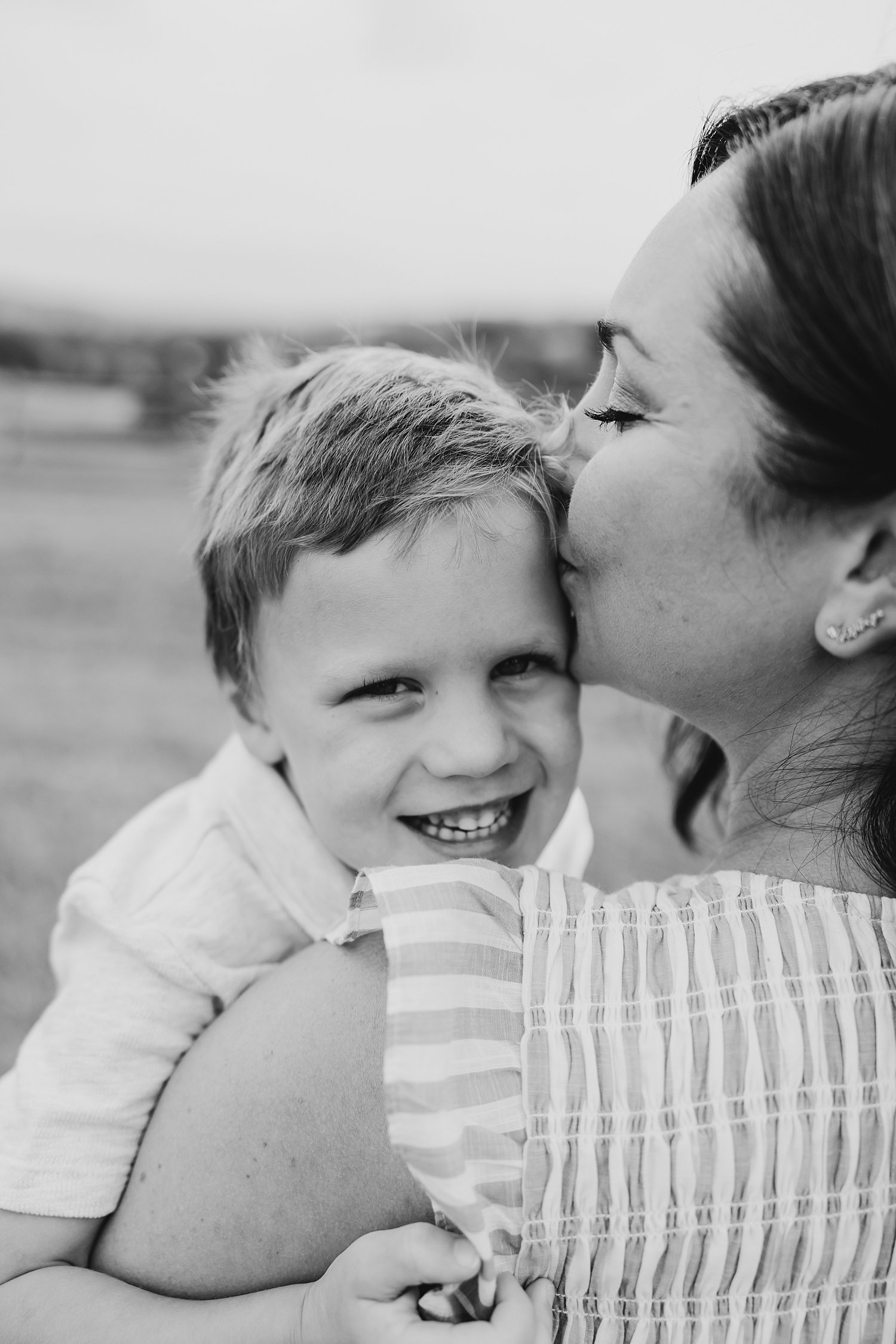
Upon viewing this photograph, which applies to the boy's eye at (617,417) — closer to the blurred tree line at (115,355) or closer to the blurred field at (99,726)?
the blurred field at (99,726)

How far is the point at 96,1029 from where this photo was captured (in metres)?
1.63

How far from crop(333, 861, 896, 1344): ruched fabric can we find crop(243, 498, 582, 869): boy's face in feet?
1.75

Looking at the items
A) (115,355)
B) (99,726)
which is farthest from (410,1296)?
(115,355)

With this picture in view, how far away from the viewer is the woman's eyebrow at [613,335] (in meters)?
1.42

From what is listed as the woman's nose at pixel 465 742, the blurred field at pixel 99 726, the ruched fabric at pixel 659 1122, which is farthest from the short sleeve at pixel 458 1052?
the blurred field at pixel 99 726

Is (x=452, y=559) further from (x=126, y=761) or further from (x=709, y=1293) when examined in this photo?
(x=126, y=761)

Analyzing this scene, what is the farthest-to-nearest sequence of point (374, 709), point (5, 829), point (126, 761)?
point (126, 761) < point (5, 829) < point (374, 709)

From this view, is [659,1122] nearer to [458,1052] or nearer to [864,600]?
[458,1052]

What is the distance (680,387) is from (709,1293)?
101 centimetres

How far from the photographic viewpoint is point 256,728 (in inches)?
79.2

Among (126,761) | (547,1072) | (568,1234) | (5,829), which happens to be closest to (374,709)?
(547,1072)

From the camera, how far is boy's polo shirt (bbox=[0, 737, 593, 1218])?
156cm

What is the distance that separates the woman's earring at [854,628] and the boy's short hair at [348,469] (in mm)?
575

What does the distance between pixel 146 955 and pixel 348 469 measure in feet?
2.61
